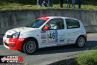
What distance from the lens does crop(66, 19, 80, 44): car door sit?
17.6 meters

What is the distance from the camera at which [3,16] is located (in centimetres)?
2297

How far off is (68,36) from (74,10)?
9441 mm

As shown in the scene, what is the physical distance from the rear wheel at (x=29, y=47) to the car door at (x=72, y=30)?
214 centimetres

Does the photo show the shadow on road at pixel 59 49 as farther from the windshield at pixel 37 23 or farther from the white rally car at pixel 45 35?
the windshield at pixel 37 23

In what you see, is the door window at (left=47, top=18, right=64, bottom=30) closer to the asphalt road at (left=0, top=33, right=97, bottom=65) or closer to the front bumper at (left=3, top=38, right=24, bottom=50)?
the asphalt road at (left=0, top=33, right=97, bottom=65)

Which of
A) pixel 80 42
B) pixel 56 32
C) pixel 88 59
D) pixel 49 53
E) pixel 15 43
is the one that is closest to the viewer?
pixel 88 59

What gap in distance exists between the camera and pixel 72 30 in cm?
1778

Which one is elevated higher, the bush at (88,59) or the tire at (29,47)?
the bush at (88,59)

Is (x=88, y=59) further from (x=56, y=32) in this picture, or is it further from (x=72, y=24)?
(x=72, y=24)

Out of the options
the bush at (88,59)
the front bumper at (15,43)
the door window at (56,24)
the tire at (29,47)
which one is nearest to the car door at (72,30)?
the door window at (56,24)

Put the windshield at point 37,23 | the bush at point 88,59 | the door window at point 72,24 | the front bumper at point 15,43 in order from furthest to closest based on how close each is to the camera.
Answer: the door window at point 72,24 → the windshield at point 37,23 → the front bumper at point 15,43 → the bush at point 88,59

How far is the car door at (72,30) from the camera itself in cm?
1760

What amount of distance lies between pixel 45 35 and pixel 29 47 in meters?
1.00

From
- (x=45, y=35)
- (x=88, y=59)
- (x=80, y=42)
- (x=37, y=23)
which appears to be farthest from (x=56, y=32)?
(x=88, y=59)
